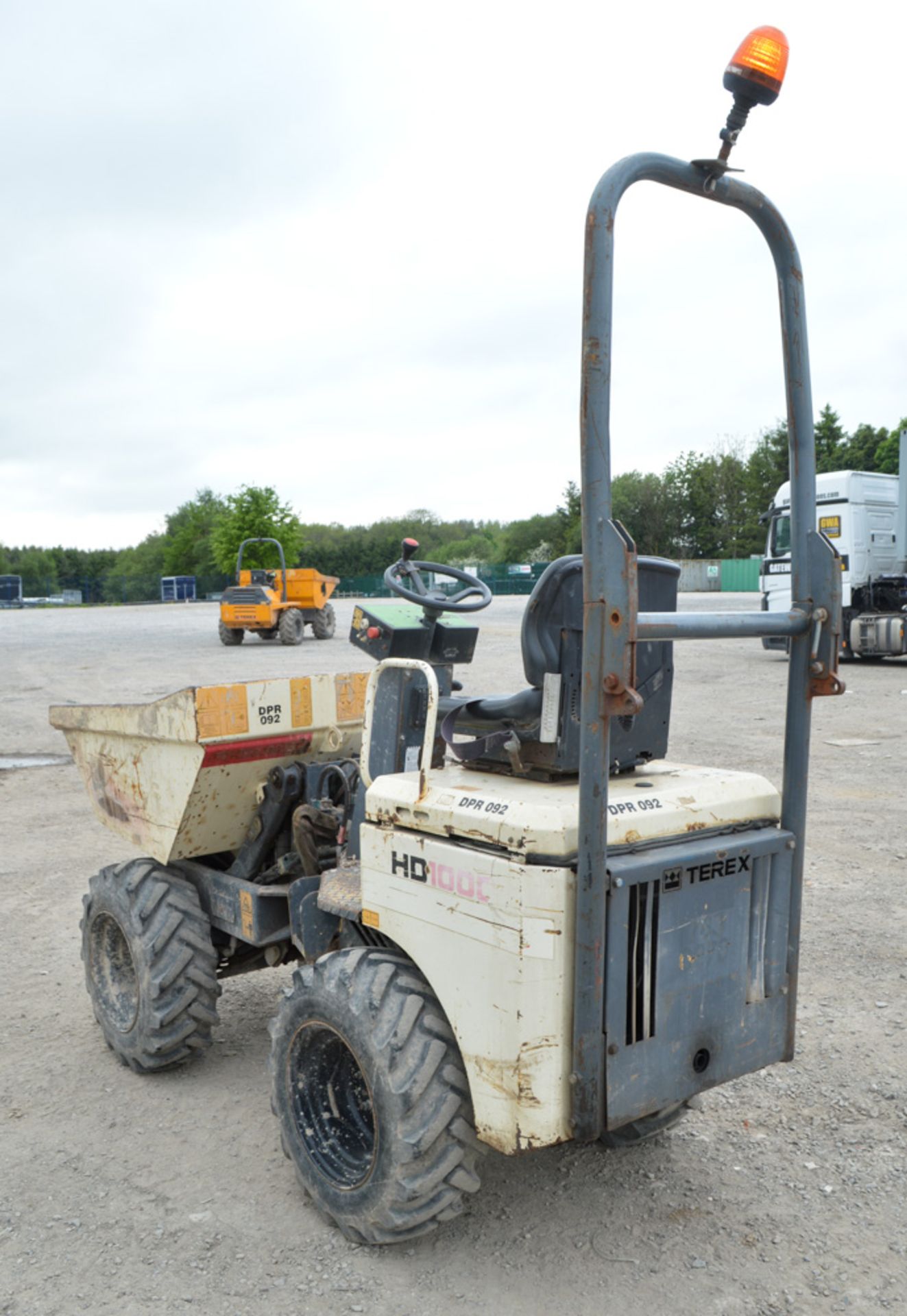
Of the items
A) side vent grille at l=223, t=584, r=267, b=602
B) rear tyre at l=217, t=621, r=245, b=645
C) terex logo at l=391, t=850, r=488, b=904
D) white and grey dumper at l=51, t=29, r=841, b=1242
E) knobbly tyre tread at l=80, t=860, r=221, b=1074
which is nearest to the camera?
white and grey dumper at l=51, t=29, r=841, b=1242

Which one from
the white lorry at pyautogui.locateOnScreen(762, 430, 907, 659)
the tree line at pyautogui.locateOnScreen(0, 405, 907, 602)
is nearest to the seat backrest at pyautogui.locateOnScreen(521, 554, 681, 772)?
the white lorry at pyautogui.locateOnScreen(762, 430, 907, 659)

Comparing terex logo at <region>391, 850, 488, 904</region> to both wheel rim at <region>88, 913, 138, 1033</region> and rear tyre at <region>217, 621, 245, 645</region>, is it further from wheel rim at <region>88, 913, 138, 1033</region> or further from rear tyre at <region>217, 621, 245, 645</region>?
rear tyre at <region>217, 621, 245, 645</region>

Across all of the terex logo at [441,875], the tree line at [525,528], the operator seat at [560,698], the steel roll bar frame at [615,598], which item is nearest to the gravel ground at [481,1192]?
the steel roll bar frame at [615,598]

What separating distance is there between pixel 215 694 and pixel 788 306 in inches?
80.0

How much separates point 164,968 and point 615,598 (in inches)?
89.3

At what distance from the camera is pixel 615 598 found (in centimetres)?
228

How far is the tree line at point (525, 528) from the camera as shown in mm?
A: 56219

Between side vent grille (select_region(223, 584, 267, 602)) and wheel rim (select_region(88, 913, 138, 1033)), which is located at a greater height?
side vent grille (select_region(223, 584, 267, 602))

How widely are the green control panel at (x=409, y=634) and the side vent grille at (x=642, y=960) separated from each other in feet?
3.67

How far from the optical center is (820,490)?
55.0 feet

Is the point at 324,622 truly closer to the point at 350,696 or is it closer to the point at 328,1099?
the point at 350,696

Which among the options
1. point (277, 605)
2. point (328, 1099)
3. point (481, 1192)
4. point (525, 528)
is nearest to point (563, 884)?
point (328, 1099)

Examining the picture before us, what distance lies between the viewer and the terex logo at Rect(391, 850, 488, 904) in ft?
8.41

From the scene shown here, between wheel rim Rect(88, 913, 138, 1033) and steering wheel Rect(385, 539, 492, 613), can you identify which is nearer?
steering wheel Rect(385, 539, 492, 613)
